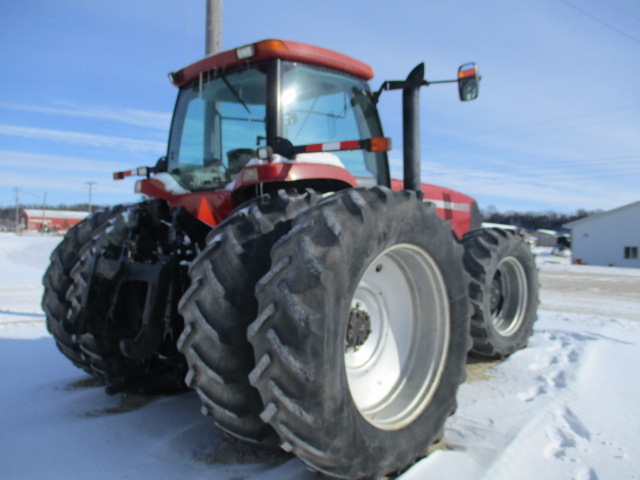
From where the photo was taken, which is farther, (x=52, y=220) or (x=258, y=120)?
(x=52, y=220)

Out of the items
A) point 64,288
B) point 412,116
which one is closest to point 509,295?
point 412,116

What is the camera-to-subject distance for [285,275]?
2.02 metres

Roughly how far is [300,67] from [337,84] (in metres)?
0.38

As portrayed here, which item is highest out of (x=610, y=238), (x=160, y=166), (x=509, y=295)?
(x=160, y=166)

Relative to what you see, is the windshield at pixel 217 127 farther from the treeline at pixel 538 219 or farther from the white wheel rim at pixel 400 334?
the treeline at pixel 538 219

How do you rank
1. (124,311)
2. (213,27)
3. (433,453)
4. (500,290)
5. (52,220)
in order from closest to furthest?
(433,453), (124,311), (500,290), (213,27), (52,220)

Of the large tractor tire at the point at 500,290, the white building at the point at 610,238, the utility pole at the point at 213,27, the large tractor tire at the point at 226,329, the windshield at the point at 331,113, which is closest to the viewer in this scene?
the large tractor tire at the point at 226,329

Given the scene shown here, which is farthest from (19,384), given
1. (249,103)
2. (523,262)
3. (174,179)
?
(523,262)

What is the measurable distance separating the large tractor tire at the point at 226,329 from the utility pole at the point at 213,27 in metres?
5.38

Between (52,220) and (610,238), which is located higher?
(52,220)

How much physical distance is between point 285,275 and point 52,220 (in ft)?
266

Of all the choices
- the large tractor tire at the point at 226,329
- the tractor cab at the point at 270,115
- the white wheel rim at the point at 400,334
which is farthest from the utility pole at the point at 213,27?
the large tractor tire at the point at 226,329

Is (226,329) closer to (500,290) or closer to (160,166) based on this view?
(160,166)

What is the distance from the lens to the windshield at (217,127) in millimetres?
3227
